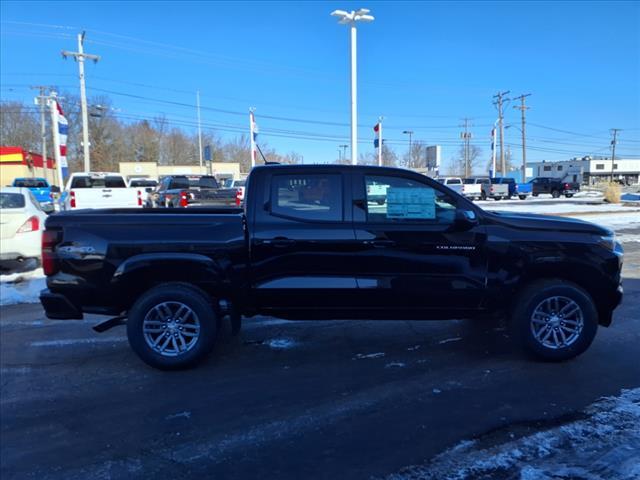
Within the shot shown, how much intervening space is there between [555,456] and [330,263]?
2.25 metres

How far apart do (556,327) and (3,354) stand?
18.4 feet

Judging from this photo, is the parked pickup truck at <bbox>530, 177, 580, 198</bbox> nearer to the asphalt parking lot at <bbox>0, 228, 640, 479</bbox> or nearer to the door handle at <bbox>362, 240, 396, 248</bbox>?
the asphalt parking lot at <bbox>0, 228, 640, 479</bbox>

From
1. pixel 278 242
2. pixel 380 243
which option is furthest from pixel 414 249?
pixel 278 242

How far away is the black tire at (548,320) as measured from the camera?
4.38 metres

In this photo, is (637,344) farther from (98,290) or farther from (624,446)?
(98,290)

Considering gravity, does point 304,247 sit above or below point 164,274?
above

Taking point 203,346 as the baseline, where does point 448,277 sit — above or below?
above

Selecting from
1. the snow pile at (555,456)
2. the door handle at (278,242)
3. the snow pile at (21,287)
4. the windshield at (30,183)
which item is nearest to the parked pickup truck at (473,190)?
the windshield at (30,183)

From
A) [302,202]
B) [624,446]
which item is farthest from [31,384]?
[624,446]

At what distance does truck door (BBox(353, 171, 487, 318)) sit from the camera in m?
4.30

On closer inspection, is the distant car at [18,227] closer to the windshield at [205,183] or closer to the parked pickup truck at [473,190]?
the windshield at [205,183]

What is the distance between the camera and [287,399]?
3850 millimetres

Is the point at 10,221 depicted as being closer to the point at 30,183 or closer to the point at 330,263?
the point at 330,263

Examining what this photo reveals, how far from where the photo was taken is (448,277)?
14.3ft
